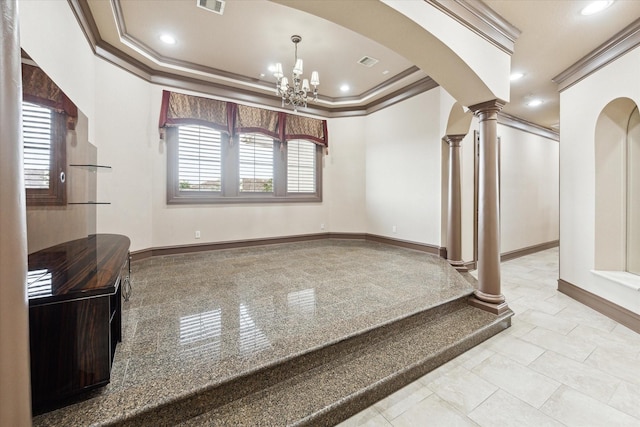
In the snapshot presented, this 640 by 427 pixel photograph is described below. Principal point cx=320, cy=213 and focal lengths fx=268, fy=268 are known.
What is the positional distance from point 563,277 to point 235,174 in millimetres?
5536

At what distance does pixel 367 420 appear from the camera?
5.46 feet

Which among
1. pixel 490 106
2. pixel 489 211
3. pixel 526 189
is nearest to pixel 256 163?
pixel 490 106

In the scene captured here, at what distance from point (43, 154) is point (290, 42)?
122 inches

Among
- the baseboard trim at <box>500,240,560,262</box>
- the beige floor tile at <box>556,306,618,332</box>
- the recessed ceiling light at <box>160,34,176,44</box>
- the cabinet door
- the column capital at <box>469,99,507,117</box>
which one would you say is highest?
the recessed ceiling light at <box>160,34,176,44</box>

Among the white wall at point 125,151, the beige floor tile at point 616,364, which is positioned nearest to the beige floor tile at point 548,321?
the beige floor tile at point 616,364

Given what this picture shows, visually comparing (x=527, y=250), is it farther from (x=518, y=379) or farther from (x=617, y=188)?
(x=518, y=379)

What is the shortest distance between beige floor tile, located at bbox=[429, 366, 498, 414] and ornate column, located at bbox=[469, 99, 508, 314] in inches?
42.0

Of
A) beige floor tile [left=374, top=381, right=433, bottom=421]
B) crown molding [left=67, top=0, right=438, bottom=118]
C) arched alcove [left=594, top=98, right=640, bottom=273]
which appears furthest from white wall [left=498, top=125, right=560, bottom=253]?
beige floor tile [left=374, top=381, right=433, bottom=421]

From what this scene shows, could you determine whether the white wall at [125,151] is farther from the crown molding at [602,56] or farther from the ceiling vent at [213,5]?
the crown molding at [602,56]

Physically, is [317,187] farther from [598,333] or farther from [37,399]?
[37,399]

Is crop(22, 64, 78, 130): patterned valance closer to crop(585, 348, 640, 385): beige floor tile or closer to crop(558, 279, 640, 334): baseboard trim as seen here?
crop(585, 348, 640, 385): beige floor tile

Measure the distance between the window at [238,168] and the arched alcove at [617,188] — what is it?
4506mm

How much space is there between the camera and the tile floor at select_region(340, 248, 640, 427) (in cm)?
168

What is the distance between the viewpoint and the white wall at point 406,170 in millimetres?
4617
